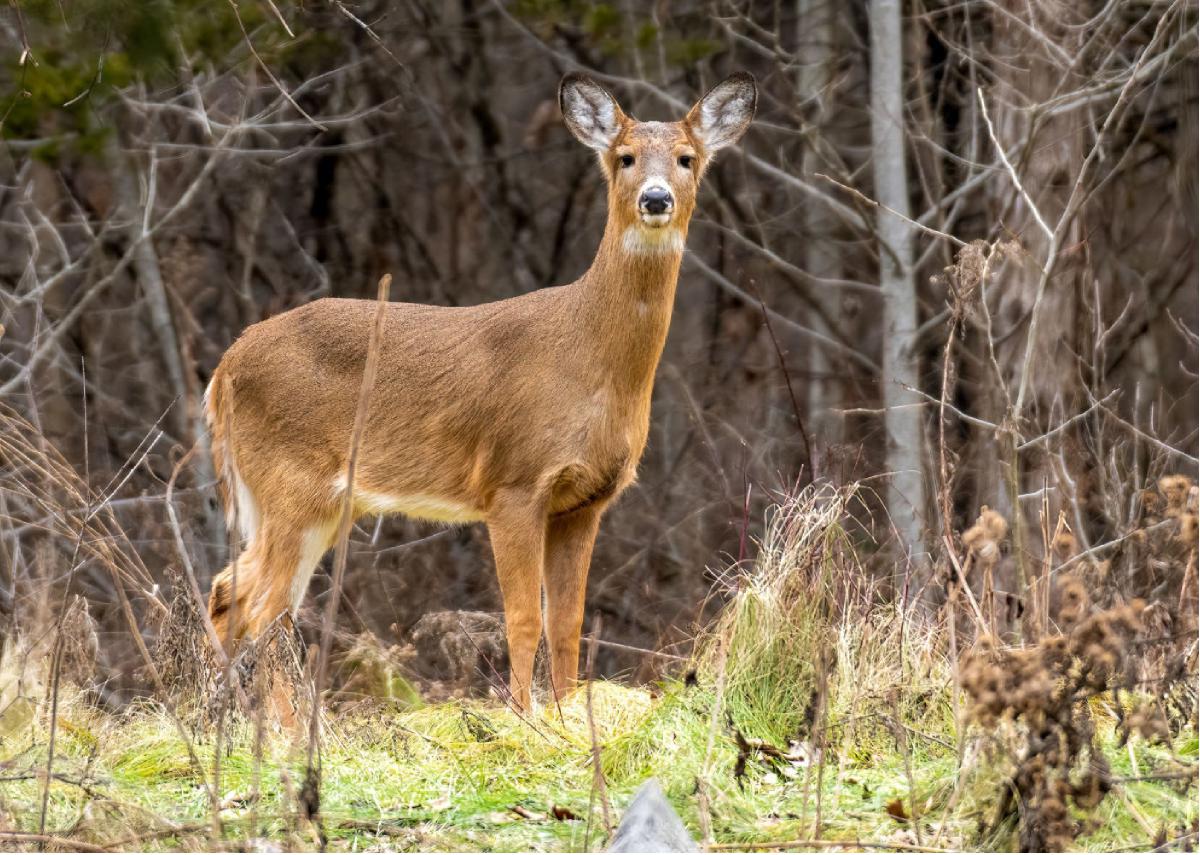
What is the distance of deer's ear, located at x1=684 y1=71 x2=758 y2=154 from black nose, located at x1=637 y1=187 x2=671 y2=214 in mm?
736

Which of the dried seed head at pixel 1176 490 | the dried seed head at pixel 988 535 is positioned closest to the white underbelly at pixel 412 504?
the dried seed head at pixel 988 535

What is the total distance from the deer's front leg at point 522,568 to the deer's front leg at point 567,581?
0.19m

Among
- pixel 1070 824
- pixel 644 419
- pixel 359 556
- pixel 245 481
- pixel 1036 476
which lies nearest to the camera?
pixel 1070 824

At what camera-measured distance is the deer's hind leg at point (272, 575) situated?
8.10 m

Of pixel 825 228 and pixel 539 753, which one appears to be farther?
pixel 825 228

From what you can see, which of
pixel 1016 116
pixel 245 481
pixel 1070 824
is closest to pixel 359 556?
pixel 245 481

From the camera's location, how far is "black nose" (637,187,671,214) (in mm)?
7262

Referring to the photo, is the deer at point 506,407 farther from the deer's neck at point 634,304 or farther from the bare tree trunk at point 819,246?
the bare tree trunk at point 819,246

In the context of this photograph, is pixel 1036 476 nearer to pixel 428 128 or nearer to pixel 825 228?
pixel 825 228

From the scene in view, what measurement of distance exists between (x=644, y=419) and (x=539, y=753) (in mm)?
1995

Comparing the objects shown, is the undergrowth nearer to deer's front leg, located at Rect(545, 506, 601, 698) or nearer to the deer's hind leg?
deer's front leg, located at Rect(545, 506, 601, 698)

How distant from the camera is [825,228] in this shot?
1639 cm

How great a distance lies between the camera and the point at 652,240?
24.8 feet

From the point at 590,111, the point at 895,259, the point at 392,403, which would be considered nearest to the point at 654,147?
the point at 590,111
